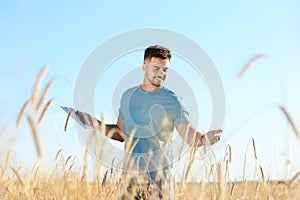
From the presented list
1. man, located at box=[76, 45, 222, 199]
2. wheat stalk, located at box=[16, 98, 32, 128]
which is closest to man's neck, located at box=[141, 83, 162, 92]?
man, located at box=[76, 45, 222, 199]

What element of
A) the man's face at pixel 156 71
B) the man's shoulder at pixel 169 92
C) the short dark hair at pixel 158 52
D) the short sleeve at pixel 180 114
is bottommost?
the short sleeve at pixel 180 114

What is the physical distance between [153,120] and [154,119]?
0.5 inches

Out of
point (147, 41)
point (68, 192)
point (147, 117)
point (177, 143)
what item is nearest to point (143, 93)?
point (147, 117)

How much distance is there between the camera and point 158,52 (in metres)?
2.55

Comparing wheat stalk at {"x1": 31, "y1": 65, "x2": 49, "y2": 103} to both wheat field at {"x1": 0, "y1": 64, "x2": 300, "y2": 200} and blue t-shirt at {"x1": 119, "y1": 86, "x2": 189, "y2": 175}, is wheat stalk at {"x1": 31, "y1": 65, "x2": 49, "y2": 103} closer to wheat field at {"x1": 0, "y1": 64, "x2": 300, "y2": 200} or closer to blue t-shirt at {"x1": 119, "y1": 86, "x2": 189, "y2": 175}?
wheat field at {"x1": 0, "y1": 64, "x2": 300, "y2": 200}

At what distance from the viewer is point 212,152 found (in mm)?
2180

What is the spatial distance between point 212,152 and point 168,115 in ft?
1.22

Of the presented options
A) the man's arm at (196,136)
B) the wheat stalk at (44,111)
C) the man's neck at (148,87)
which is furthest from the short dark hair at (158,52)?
the wheat stalk at (44,111)

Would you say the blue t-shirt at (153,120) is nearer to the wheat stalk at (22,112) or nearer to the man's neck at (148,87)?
the man's neck at (148,87)

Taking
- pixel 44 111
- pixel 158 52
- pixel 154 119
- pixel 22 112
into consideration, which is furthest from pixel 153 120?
pixel 22 112

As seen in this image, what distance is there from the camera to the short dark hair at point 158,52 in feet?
8.39

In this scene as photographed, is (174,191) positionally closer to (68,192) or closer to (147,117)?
(147,117)

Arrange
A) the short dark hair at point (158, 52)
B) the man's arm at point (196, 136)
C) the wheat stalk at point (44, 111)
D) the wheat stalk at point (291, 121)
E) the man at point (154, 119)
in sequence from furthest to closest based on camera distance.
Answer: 1. the short dark hair at point (158, 52)
2. the man at point (154, 119)
3. the man's arm at point (196, 136)
4. the wheat stalk at point (44, 111)
5. the wheat stalk at point (291, 121)

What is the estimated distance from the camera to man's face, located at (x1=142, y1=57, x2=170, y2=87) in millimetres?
2495
